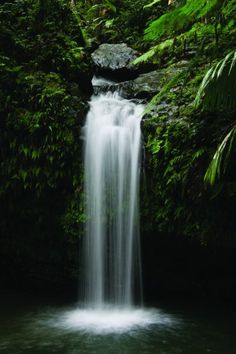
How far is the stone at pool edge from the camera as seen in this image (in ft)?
26.9

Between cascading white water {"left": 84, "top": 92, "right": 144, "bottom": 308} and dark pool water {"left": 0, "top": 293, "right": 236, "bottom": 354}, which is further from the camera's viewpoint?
cascading white water {"left": 84, "top": 92, "right": 144, "bottom": 308}

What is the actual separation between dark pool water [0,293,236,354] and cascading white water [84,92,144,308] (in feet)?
1.15

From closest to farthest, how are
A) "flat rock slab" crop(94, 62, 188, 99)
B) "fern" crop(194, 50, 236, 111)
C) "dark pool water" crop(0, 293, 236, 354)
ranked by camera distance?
"fern" crop(194, 50, 236, 111)
"dark pool water" crop(0, 293, 236, 354)
"flat rock slab" crop(94, 62, 188, 99)

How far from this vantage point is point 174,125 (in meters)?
5.00

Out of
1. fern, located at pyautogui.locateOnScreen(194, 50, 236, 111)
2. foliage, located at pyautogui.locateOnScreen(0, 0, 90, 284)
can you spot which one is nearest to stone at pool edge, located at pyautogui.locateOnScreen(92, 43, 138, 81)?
foliage, located at pyautogui.locateOnScreen(0, 0, 90, 284)

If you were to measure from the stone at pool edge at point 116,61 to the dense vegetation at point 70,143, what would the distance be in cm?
145

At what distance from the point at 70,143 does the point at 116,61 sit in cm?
372

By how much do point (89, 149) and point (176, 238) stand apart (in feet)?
5.77

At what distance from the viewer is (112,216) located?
5.28 meters

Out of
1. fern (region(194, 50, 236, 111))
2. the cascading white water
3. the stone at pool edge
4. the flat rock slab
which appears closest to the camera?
fern (region(194, 50, 236, 111))

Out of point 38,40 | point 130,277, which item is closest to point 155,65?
point 38,40

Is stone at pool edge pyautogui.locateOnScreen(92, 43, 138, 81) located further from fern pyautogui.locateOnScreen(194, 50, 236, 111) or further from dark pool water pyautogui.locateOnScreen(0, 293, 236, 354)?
fern pyautogui.locateOnScreen(194, 50, 236, 111)

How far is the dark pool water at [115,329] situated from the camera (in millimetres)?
3881

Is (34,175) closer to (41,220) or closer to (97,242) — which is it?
(41,220)
